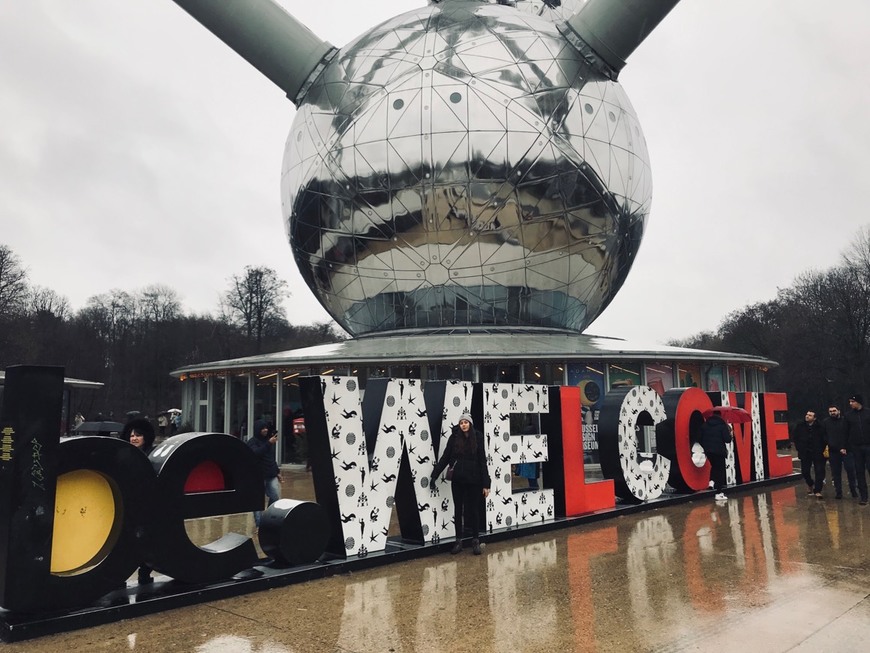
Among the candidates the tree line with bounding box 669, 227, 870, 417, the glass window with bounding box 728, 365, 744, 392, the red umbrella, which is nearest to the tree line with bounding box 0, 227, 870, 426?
the tree line with bounding box 669, 227, 870, 417

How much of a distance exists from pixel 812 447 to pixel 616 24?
501 inches

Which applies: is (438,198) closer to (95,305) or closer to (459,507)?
(459,507)

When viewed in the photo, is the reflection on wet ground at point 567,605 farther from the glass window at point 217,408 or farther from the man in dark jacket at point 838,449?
the glass window at point 217,408

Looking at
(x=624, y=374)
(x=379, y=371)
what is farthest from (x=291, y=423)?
(x=624, y=374)

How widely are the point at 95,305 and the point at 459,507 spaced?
66383 millimetres

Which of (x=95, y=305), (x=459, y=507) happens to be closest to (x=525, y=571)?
(x=459, y=507)

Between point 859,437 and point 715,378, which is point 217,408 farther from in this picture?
point 859,437

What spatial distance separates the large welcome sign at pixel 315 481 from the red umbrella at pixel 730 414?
452 millimetres

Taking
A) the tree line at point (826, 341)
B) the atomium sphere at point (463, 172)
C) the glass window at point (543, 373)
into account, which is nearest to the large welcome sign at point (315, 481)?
the glass window at point (543, 373)

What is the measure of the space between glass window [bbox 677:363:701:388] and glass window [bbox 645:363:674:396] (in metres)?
0.39

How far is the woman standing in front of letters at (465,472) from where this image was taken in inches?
348

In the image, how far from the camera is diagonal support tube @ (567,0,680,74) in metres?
18.6

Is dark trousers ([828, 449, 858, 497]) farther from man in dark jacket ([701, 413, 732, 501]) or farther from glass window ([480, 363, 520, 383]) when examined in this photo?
glass window ([480, 363, 520, 383])

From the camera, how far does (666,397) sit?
530 inches
